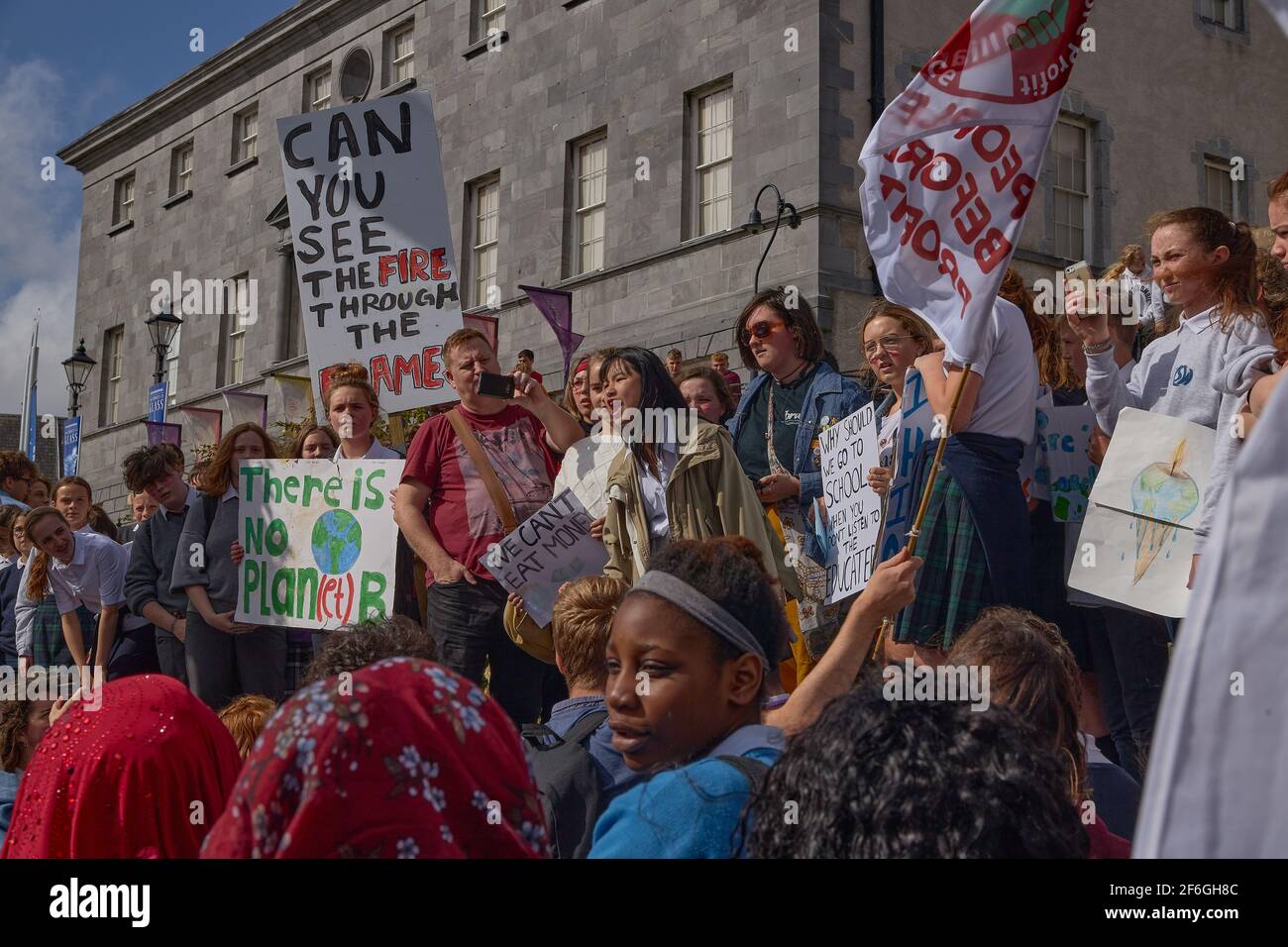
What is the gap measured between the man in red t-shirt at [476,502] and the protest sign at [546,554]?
0.91ft

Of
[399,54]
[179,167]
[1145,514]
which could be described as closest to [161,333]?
[399,54]

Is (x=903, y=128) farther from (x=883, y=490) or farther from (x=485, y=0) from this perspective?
(x=485, y=0)

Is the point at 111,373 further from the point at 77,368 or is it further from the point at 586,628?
the point at 586,628

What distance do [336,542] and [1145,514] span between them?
3.71 meters

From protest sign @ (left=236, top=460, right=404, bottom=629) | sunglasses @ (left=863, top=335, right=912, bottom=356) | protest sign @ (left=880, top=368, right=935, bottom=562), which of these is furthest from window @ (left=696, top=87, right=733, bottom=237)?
protest sign @ (left=880, top=368, right=935, bottom=562)

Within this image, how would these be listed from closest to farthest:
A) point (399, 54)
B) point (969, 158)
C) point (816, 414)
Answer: point (969, 158) < point (816, 414) < point (399, 54)

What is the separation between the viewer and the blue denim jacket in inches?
230

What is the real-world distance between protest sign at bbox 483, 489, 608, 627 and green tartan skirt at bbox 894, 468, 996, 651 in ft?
4.52

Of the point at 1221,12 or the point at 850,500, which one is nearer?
the point at 850,500

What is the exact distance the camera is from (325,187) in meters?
7.83

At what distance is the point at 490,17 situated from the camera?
2269cm

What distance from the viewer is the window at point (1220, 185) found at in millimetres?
20422

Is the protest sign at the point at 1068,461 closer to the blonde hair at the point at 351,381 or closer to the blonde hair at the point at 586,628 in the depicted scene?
the blonde hair at the point at 586,628
